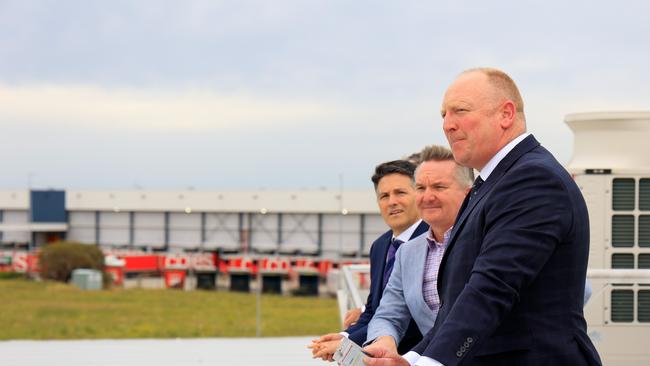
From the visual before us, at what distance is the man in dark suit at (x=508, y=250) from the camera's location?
1648mm

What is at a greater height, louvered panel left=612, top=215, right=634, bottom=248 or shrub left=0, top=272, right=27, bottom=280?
louvered panel left=612, top=215, right=634, bottom=248

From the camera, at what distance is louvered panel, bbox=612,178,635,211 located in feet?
19.7

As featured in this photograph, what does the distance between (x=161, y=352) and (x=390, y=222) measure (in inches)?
164

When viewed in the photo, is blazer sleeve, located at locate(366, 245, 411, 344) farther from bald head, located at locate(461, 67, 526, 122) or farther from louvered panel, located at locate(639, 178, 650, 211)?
louvered panel, located at locate(639, 178, 650, 211)

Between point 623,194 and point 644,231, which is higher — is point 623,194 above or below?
above

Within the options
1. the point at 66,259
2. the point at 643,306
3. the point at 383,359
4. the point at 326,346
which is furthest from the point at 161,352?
the point at 66,259

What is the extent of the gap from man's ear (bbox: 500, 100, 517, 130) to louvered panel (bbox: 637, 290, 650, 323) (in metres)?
3.55

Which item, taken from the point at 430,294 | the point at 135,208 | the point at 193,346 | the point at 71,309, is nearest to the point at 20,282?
the point at 135,208

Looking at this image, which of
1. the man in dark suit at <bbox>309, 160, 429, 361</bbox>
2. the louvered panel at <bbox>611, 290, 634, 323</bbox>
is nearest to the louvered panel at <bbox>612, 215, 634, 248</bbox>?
the louvered panel at <bbox>611, 290, 634, 323</bbox>

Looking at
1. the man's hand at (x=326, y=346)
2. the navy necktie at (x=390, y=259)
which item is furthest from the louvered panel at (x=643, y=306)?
the man's hand at (x=326, y=346)

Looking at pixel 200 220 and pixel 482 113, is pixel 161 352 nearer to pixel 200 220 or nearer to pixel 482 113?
pixel 482 113

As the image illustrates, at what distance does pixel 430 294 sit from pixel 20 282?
36.7 metres

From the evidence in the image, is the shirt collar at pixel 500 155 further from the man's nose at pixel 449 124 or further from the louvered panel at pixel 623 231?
the louvered panel at pixel 623 231

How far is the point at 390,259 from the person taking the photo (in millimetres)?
2988
